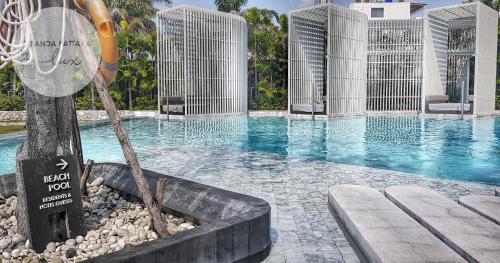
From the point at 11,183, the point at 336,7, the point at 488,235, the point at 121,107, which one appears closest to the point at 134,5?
the point at 121,107

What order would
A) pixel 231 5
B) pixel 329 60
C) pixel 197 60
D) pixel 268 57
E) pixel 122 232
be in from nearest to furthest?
1. pixel 122 232
2. pixel 329 60
3. pixel 197 60
4. pixel 268 57
5. pixel 231 5

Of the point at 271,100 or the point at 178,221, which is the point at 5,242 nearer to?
the point at 178,221

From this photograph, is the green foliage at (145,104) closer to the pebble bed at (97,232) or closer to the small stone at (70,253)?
the pebble bed at (97,232)

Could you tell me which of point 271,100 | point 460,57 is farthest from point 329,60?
point 460,57

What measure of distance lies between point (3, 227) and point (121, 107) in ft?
72.6

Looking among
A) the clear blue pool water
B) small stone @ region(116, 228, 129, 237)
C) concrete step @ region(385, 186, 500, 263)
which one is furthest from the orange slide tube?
the clear blue pool water

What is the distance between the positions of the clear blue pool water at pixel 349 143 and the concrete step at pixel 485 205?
2.96m

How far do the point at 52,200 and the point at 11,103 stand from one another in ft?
70.1

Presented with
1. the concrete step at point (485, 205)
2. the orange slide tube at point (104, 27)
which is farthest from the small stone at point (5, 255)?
the concrete step at point (485, 205)

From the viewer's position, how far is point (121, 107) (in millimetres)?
25797

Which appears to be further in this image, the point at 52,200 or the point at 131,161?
the point at 131,161

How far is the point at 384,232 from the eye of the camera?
12.8 ft

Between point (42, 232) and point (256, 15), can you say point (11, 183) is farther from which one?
point (256, 15)

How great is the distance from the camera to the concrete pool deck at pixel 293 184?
4148 millimetres
